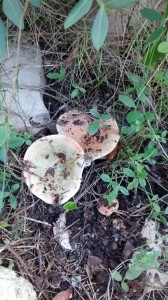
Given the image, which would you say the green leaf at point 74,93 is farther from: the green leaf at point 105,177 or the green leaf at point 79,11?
the green leaf at point 79,11

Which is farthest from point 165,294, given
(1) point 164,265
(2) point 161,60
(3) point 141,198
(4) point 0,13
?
(4) point 0,13

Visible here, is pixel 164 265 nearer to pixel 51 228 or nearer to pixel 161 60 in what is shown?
pixel 51 228

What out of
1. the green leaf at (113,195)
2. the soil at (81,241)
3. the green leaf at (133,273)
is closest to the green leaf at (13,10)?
the soil at (81,241)

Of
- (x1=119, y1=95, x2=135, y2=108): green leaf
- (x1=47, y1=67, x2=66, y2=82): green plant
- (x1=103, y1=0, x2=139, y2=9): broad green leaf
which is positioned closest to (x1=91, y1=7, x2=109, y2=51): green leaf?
(x1=103, y1=0, x2=139, y2=9): broad green leaf

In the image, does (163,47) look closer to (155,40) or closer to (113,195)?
(155,40)

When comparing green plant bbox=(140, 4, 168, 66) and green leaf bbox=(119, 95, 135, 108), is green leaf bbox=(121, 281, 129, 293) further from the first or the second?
green plant bbox=(140, 4, 168, 66)
